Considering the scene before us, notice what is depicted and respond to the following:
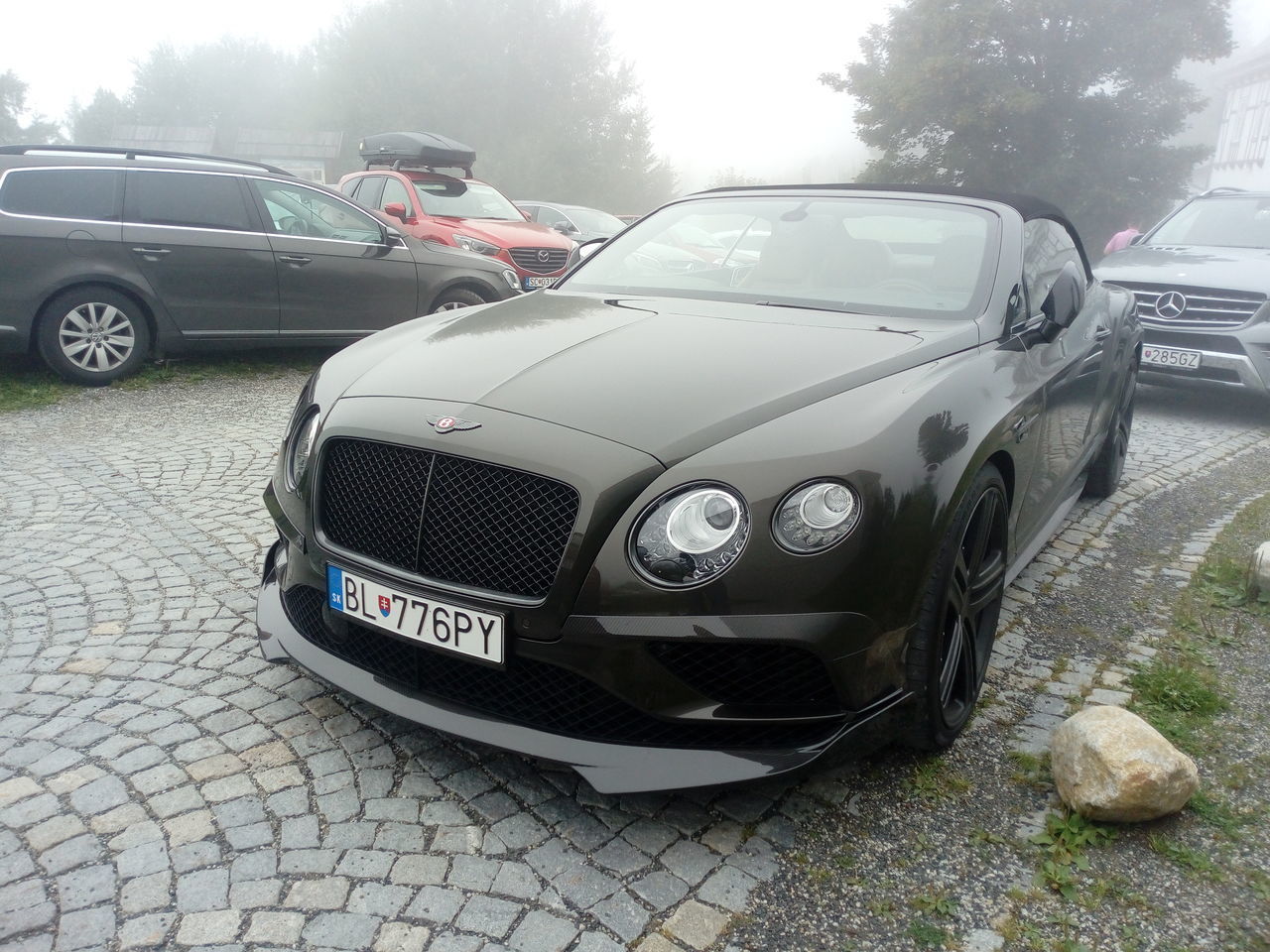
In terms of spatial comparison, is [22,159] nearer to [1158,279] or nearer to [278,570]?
[278,570]

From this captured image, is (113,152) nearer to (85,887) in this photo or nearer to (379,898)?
(85,887)

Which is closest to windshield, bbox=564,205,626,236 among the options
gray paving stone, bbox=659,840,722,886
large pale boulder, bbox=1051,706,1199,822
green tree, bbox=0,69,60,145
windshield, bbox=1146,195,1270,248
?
windshield, bbox=1146,195,1270,248

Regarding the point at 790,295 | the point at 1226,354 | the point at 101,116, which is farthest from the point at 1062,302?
the point at 101,116

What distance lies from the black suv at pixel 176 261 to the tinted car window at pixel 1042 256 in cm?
585

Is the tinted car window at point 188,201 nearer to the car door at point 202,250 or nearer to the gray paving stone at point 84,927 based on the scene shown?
the car door at point 202,250

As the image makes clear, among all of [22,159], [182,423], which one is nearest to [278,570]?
[182,423]

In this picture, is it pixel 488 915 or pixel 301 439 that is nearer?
pixel 488 915

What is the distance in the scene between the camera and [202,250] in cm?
761

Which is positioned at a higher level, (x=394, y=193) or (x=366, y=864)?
(x=394, y=193)

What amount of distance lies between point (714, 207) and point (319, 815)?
283cm

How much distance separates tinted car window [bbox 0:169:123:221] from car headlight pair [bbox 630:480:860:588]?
→ 21.8 feet

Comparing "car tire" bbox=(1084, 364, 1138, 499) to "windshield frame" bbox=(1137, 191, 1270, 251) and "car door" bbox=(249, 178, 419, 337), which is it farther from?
"car door" bbox=(249, 178, 419, 337)

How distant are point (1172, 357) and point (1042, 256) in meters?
4.48

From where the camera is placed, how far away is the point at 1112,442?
17.4 ft
